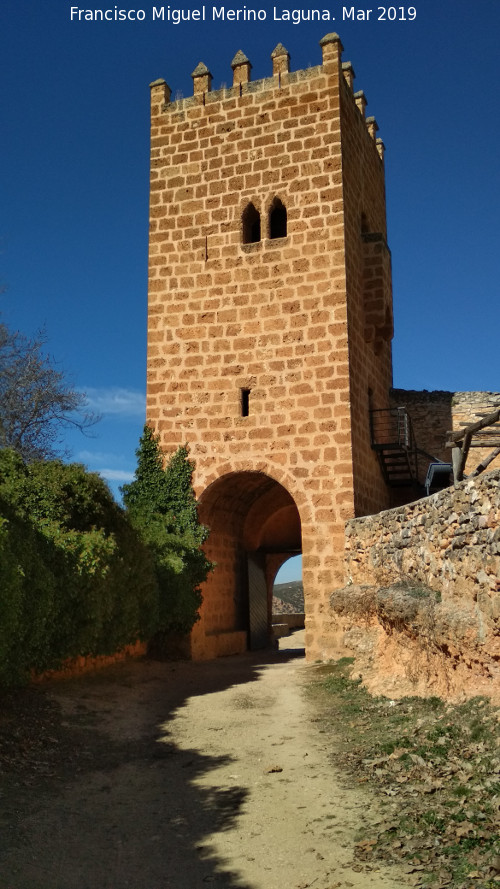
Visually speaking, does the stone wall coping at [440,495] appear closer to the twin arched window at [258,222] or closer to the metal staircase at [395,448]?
the metal staircase at [395,448]

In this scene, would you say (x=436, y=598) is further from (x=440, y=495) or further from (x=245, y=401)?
(x=245, y=401)

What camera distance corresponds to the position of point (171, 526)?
14.1m

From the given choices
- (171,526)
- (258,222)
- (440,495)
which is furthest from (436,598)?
(258,222)

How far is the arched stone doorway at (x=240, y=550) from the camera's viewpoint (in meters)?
15.1

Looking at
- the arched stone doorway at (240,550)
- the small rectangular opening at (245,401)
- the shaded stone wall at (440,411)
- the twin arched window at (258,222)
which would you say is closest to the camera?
the small rectangular opening at (245,401)

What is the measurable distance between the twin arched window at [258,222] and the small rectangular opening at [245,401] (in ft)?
9.88

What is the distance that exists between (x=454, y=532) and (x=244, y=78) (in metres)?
11.9

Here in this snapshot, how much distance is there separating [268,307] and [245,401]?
1.83m

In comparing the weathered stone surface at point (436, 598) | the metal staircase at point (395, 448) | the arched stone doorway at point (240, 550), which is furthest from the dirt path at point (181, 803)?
the metal staircase at point (395, 448)

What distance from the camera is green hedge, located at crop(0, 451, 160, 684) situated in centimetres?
773

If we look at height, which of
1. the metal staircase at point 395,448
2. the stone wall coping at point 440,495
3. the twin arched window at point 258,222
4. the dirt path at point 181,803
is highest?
the twin arched window at point 258,222

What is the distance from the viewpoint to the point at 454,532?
24.5 feet

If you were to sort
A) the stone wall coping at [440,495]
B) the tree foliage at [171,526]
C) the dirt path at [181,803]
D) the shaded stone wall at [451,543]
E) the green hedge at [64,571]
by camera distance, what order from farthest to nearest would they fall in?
the tree foliage at [171,526] → the green hedge at [64,571] → the stone wall coping at [440,495] → the shaded stone wall at [451,543] → the dirt path at [181,803]

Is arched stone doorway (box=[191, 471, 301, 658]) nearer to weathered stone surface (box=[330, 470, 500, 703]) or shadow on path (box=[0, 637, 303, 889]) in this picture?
weathered stone surface (box=[330, 470, 500, 703])
